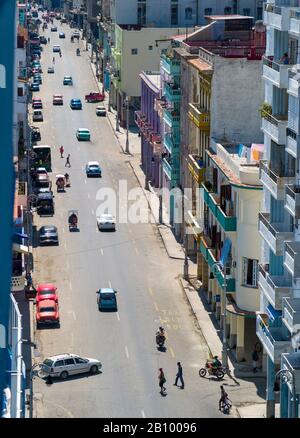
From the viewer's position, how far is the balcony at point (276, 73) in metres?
59.4

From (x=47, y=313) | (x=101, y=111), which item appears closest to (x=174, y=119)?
(x=47, y=313)

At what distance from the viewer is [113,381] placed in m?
72.9

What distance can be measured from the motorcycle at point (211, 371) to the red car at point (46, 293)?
15.4 metres

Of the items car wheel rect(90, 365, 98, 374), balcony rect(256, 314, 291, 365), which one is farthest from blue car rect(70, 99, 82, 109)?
balcony rect(256, 314, 291, 365)

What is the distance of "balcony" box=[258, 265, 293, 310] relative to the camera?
60.8m

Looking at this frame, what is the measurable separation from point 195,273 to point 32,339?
1909 cm

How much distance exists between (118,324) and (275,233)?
993 inches

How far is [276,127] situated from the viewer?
199ft

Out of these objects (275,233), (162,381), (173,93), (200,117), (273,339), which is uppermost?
(275,233)

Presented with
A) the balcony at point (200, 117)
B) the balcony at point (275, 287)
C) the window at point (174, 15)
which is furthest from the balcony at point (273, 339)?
the window at point (174, 15)

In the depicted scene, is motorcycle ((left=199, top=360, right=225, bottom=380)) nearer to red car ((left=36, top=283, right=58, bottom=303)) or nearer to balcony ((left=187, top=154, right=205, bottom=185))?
red car ((left=36, top=283, right=58, bottom=303))

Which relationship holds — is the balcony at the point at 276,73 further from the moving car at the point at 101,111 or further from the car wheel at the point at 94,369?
the moving car at the point at 101,111

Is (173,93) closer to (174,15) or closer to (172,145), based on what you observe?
(172,145)

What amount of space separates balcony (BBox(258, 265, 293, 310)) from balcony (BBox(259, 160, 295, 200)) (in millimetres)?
4156
